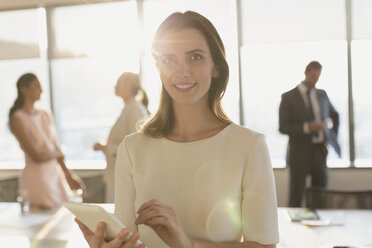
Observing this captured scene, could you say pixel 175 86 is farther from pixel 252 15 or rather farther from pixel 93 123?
pixel 93 123

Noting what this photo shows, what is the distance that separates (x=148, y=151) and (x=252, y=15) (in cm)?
445

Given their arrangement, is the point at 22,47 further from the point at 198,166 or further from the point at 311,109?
the point at 198,166

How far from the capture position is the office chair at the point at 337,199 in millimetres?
2699

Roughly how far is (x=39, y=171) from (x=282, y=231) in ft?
6.40

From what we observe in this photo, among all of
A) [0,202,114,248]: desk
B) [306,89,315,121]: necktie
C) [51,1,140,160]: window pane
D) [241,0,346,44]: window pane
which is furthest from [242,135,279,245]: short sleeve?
[51,1,140,160]: window pane

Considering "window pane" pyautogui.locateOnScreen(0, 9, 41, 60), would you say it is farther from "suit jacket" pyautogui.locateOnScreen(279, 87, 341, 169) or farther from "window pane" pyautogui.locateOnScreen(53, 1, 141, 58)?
"suit jacket" pyautogui.locateOnScreen(279, 87, 341, 169)

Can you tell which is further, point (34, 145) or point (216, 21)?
point (216, 21)

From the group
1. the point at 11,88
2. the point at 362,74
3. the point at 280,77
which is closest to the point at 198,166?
the point at 280,77

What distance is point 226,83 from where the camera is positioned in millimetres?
1329

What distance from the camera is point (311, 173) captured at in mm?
4539

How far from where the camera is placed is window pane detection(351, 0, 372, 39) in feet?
17.1

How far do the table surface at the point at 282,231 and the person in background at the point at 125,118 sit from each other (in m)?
0.92

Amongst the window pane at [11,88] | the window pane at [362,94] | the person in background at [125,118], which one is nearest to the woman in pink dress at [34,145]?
the person in background at [125,118]

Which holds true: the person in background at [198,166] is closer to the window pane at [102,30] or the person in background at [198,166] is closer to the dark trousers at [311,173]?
the dark trousers at [311,173]
